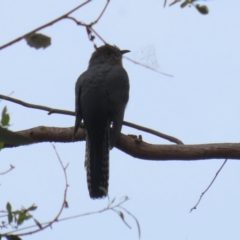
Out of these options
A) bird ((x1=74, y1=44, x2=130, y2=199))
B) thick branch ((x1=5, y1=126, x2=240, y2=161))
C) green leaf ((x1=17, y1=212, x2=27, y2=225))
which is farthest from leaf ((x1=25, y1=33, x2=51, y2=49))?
bird ((x1=74, y1=44, x2=130, y2=199))

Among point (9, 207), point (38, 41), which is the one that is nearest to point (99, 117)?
point (9, 207)

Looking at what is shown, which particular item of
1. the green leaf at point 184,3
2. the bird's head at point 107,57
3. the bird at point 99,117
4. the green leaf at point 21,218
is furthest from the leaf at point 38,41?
the bird's head at point 107,57

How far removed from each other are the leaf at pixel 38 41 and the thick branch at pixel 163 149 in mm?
2416

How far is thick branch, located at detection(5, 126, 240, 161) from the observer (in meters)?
4.50

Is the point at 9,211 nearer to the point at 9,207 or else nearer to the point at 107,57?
the point at 9,207

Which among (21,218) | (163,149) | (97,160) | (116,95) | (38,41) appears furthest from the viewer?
(116,95)

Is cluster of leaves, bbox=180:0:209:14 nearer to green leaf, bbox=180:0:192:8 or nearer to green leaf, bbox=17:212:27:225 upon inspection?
green leaf, bbox=180:0:192:8

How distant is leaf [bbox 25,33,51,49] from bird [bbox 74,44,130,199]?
9.28ft

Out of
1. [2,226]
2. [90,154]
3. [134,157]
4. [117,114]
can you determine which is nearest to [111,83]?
[117,114]

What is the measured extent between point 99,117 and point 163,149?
101 centimetres

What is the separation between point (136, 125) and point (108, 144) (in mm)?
368

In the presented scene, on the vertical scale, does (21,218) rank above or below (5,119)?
below

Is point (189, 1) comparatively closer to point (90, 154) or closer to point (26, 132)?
point (26, 132)

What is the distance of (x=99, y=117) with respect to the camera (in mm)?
5402
